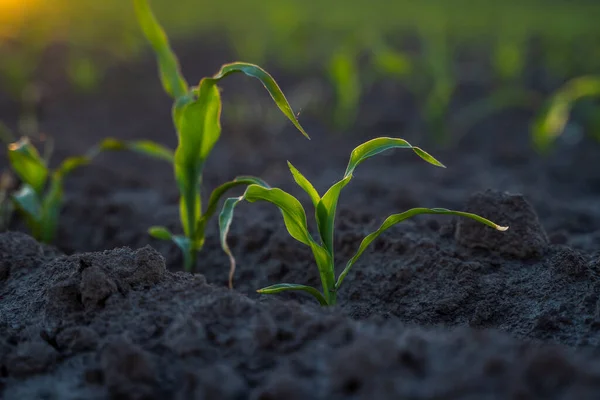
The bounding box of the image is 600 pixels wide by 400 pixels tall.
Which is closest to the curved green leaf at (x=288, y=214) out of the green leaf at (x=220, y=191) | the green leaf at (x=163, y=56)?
the green leaf at (x=220, y=191)

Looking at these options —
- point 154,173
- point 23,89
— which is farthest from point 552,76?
point 23,89

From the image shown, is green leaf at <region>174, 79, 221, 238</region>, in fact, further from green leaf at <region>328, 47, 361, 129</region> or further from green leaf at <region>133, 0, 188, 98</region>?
green leaf at <region>328, 47, 361, 129</region>

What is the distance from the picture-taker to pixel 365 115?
4684mm

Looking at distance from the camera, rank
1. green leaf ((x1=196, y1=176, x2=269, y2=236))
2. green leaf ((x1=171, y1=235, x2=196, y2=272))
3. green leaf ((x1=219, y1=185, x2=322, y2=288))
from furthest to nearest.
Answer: green leaf ((x1=171, y1=235, x2=196, y2=272)), green leaf ((x1=196, y1=176, x2=269, y2=236)), green leaf ((x1=219, y1=185, x2=322, y2=288))

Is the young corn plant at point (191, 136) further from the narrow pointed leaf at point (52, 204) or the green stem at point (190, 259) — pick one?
the narrow pointed leaf at point (52, 204)

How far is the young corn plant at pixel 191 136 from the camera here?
1687 mm

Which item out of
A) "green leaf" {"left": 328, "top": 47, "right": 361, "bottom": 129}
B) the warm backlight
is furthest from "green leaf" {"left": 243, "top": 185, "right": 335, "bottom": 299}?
the warm backlight

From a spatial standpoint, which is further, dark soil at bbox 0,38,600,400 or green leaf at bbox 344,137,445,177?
green leaf at bbox 344,137,445,177

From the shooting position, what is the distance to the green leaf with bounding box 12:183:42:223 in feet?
7.01

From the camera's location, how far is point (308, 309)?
1.33 meters

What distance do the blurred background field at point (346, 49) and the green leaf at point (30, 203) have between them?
1.72m

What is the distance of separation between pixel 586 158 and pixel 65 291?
3.40 m

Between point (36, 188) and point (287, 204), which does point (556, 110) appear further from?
point (36, 188)

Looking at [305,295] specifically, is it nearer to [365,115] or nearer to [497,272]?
[497,272]
